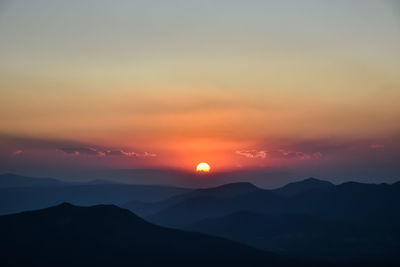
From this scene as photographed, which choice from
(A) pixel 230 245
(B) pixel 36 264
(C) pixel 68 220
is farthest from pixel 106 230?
(A) pixel 230 245

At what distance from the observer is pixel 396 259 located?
563 ft

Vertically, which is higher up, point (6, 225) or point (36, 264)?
point (6, 225)

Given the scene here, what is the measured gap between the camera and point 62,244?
13288cm

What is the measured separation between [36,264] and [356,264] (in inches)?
4365

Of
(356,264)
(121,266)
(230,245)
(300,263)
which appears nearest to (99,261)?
(121,266)

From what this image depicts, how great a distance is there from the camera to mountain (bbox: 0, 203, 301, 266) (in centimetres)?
12744

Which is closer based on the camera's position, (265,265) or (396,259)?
(265,265)

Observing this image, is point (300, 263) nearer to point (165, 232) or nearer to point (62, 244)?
point (165, 232)

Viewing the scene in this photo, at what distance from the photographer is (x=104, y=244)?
137m

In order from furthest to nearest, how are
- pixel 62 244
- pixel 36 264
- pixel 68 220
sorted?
pixel 68 220
pixel 62 244
pixel 36 264

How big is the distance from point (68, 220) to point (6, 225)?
19535mm

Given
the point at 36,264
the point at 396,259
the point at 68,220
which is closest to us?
the point at 36,264

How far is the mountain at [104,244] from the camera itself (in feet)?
418

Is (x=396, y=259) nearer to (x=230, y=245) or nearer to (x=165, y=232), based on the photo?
(x=230, y=245)
